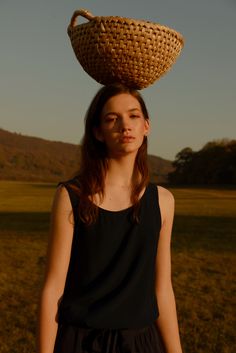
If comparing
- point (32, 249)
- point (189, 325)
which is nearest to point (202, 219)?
point (32, 249)

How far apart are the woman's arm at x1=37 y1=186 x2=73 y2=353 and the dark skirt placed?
0.14 feet

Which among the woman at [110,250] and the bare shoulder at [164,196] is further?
the bare shoulder at [164,196]

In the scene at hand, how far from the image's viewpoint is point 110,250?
1.99 metres

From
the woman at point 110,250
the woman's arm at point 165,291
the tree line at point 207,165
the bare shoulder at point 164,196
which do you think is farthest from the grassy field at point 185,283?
the tree line at point 207,165

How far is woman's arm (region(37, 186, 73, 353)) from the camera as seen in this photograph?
191 centimetres

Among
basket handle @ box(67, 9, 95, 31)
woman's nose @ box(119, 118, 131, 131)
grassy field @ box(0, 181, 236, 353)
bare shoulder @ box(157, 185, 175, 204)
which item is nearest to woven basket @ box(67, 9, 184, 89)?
basket handle @ box(67, 9, 95, 31)

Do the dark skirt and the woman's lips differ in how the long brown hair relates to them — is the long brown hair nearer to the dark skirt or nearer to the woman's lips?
the woman's lips

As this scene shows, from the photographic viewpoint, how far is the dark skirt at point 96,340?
1926mm

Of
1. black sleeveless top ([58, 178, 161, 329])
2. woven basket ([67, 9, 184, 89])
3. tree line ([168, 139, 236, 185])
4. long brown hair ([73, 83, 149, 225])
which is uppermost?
woven basket ([67, 9, 184, 89])

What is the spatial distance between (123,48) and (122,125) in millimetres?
357

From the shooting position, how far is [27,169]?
83.8 m

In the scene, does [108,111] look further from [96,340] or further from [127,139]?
[96,340]

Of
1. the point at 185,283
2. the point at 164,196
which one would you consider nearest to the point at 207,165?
the point at 185,283

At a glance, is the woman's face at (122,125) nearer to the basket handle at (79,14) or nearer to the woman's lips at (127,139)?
the woman's lips at (127,139)
